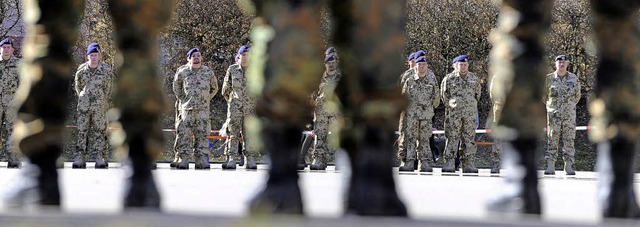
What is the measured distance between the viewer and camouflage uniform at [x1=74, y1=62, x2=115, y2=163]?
18.4 m

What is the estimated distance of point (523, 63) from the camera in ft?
19.7

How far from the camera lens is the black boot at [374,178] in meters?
5.25

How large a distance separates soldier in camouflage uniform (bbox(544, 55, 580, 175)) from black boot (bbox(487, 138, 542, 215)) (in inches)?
480

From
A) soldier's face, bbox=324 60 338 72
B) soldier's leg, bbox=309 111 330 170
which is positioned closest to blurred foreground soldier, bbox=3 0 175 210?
soldier's face, bbox=324 60 338 72

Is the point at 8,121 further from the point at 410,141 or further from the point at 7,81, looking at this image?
the point at 410,141

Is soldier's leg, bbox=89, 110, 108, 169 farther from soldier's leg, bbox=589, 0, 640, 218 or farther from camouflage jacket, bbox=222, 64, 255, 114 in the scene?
soldier's leg, bbox=589, 0, 640, 218

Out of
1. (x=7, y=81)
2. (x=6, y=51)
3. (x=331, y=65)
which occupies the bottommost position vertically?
(x=7, y=81)

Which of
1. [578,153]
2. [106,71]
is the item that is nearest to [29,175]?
[106,71]

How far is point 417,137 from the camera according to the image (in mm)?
18609

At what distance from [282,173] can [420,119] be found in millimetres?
13456

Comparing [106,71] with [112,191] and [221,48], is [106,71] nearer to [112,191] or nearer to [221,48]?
[112,191]

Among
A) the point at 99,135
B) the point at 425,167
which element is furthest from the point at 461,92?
the point at 99,135

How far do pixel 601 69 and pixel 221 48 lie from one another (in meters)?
26.7

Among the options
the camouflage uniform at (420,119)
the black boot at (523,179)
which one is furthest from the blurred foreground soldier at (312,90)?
the camouflage uniform at (420,119)
